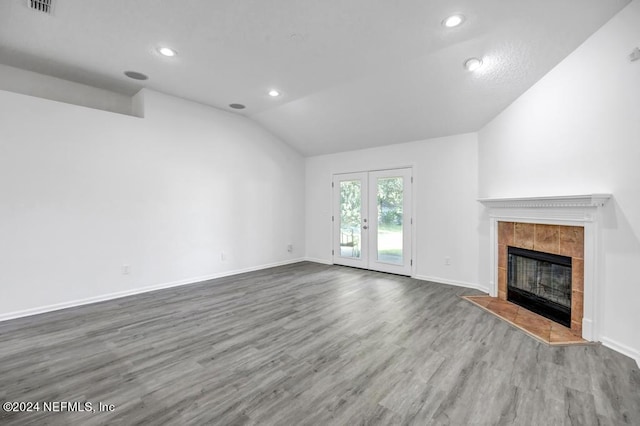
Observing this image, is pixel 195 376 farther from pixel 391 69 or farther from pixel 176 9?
pixel 391 69

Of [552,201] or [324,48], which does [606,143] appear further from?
[324,48]

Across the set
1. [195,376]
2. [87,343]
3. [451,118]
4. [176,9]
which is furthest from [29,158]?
[451,118]

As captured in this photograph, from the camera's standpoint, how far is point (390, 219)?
17.9ft

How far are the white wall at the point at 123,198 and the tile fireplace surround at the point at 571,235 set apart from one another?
4.34 meters

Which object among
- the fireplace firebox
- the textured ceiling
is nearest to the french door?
the textured ceiling

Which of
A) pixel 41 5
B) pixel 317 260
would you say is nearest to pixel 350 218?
pixel 317 260

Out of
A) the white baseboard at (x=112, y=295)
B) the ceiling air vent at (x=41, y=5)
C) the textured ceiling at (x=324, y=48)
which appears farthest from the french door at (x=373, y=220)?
the ceiling air vent at (x=41, y=5)

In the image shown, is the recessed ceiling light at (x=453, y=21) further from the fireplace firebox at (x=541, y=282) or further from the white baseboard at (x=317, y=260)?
the white baseboard at (x=317, y=260)

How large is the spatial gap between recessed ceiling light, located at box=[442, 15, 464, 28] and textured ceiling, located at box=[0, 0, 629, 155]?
0.17ft

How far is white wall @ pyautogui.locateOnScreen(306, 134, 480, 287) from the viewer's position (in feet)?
14.8

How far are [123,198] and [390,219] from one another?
4503 mm

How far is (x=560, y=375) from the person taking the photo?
210 cm

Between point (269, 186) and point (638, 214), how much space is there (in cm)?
532

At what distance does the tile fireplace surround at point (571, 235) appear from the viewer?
104 inches
